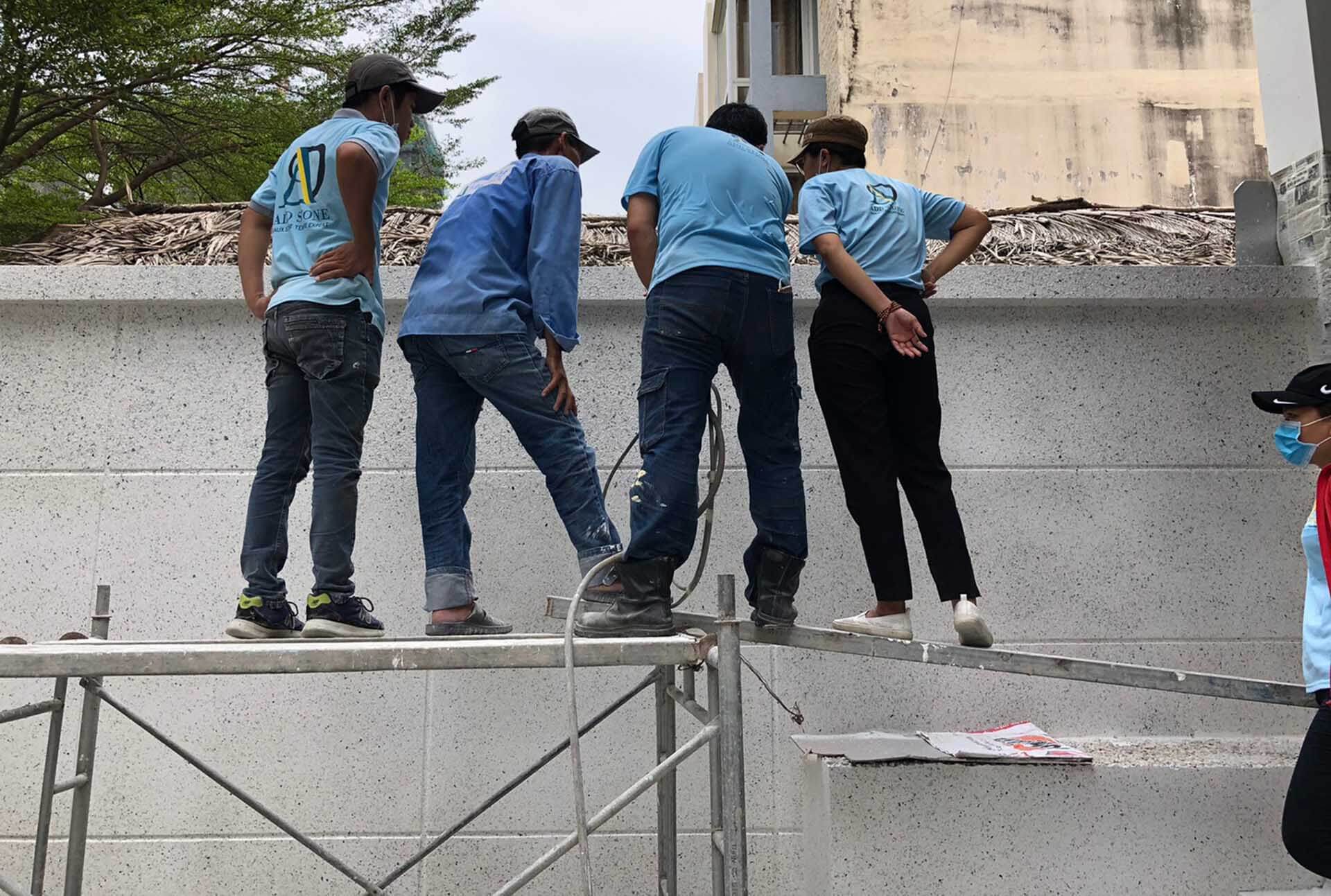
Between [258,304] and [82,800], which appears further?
[258,304]

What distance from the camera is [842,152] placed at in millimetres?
3041

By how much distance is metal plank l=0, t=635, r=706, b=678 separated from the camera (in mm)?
2035

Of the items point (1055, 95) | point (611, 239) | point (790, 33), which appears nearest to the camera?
point (611, 239)

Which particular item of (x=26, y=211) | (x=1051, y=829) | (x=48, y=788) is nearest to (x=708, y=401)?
(x=1051, y=829)

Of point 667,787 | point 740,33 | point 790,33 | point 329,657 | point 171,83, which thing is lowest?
point 667,787

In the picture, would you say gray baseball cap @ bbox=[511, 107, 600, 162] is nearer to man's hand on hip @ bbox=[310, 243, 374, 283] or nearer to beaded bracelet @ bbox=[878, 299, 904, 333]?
man's hand on hip @ bbox=[310, 243, 374, 283]

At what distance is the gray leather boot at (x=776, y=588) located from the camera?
250 centimetres

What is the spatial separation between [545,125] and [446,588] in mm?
1356

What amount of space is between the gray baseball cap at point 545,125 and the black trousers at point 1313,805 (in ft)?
8.17

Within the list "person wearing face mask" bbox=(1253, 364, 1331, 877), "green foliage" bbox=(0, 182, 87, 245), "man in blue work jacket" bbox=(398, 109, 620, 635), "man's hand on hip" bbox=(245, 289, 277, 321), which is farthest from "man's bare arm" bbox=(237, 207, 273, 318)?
"person wearing face mask" bbox=(1253, 364, 1331, 877)

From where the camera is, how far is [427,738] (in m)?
3.43

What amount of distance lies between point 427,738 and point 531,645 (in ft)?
5.07

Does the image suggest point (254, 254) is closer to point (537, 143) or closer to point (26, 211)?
point (537, 143)

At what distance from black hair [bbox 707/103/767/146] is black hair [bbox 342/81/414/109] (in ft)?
2.89
